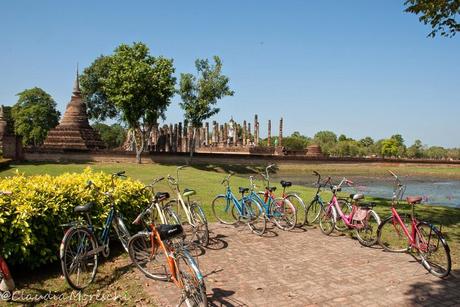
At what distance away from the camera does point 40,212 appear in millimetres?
5828

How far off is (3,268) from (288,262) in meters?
4.23

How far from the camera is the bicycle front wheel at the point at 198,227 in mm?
7293

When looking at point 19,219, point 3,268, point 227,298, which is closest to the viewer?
point 3,268

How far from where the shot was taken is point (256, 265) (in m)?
6.42

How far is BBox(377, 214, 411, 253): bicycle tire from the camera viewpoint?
7082mm

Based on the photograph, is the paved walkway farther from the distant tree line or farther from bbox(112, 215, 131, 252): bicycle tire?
the distant tree line

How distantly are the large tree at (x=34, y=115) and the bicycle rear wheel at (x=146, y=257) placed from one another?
200 ft

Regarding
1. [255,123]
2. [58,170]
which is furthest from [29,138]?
[58,170]

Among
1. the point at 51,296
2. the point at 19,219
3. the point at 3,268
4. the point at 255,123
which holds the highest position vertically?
the point at 255,123

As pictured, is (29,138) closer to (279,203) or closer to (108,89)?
(108,89)

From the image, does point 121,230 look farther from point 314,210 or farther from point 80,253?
point 314,210

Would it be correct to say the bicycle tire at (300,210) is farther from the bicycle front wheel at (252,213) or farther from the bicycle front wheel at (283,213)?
the bicycle front wheel at (252,213)

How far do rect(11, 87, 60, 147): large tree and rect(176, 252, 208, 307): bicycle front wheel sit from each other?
2469 inches

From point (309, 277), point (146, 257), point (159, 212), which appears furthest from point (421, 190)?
point (146, 257)
